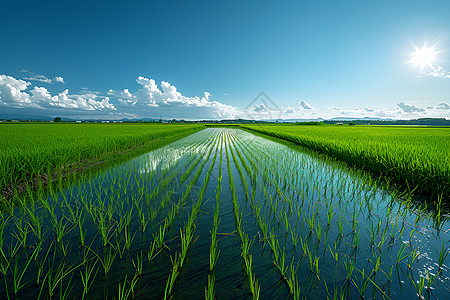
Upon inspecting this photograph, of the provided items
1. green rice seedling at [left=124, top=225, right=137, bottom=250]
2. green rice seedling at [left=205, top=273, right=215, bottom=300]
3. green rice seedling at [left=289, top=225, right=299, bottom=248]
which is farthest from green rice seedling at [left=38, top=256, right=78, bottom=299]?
green rice seedling at [left=289, top=225, right=299, bottom=248]

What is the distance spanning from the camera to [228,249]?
7.32 feet

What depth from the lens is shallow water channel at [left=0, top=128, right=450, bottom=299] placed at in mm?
1693

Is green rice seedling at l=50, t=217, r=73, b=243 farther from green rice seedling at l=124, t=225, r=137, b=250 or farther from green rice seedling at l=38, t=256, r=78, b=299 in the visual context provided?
green rice seedling at l=124, t=225, r=137, b=250

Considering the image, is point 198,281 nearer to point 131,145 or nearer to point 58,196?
point 58,196

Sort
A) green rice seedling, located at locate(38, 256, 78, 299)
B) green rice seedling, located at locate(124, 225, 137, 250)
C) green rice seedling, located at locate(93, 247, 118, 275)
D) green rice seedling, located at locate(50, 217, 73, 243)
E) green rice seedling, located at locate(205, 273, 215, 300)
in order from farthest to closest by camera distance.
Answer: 1. green rice seedling, located at locate(50, 217, 73, 243)
2. green rice seedling, located at locate(124, 225, 137, 250)
3. green rice seedling, located at locate(93, 247, 118, 275)
4. green rice seedling, located at locate(38, 256, 78, 299)
5. green rice seedling, located at locate(205, 273, 215, 300)

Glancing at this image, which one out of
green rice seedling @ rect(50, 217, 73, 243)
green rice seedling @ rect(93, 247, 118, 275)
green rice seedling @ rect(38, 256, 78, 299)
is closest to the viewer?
green rice seedling @ rect(38, 256, 78, 299)

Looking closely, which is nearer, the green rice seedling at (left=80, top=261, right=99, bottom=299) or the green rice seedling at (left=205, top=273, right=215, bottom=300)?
the green rice seedling at (left=205, top=273, right=215, bottom=300)

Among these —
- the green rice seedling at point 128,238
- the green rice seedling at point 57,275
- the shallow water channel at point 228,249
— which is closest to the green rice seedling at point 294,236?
the shallow water channel at point 228,249

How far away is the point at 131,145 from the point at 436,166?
12.6 m

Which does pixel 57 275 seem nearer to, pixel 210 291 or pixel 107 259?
pixel 107 259

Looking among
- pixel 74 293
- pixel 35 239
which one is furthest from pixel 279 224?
pixel 35 239

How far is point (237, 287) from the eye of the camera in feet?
5.65

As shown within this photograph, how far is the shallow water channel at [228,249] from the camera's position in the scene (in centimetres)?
169

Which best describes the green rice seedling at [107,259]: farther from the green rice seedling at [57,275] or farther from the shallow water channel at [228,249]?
the green rice seedling at [57,275]
